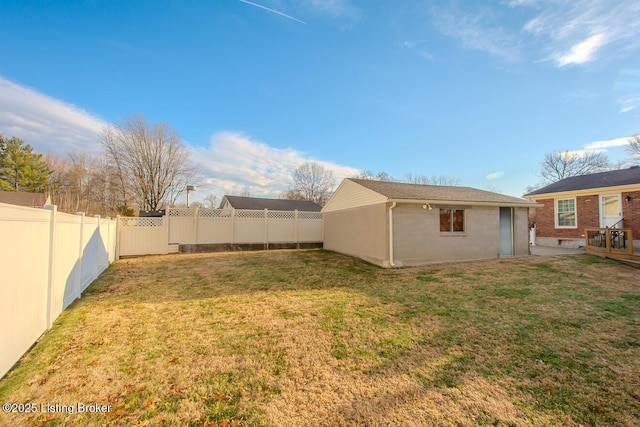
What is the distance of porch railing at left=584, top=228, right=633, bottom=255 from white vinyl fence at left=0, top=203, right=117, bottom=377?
48.0ft

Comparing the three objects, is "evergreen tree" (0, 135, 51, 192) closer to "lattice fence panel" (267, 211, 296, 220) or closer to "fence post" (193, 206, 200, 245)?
"fence post" (193, 206, 200, 245)

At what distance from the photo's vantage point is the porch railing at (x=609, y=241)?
30.0 ft

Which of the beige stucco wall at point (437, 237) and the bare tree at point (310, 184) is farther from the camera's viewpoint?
the bare tree at point (310, 184)

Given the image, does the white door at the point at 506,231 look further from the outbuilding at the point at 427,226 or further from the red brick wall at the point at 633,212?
the red brick wall at the point at 633,212

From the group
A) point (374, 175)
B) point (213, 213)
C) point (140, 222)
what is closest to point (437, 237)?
point (213, 213)

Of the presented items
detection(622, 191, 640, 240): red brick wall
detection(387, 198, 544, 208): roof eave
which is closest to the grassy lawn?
detection(387, 198, 544, 208): roof eave

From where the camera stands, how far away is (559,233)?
13.2m

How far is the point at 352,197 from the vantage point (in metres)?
11.5

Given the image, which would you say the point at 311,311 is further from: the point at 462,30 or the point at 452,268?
the point at 462,30

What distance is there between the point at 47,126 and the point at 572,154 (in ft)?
174

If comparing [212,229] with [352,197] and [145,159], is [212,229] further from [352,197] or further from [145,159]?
[145,159]

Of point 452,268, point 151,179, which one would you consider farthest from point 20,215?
point 151,179

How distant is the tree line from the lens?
2145 centimetres

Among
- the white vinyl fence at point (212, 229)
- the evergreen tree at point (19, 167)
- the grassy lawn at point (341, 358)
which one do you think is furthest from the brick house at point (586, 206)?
the evergreen tree at point (19, 167)
